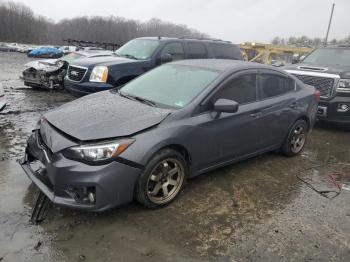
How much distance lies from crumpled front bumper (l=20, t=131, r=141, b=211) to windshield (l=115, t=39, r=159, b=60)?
531 centimetres

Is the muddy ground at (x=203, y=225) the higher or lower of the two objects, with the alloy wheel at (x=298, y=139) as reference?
lower

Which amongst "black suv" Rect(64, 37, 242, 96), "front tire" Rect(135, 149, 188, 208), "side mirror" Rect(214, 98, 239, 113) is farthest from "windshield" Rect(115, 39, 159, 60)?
"front tire" Rect(135, 149, 188, 208)

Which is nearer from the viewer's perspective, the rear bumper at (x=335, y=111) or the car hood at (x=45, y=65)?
the rear bumper at (x=335, y=111)

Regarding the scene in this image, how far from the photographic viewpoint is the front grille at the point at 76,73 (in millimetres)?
7711

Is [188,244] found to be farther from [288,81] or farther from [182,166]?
[288,81]

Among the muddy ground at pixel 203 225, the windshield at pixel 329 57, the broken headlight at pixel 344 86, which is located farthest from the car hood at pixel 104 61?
the windshield at pixel 329 57

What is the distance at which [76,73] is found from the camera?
7.86 metres

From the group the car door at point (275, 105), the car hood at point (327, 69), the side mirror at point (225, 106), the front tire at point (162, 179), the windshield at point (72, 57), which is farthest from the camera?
the windshield at point (72, 57)

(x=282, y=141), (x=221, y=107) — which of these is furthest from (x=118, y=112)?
(x=282, y=141)

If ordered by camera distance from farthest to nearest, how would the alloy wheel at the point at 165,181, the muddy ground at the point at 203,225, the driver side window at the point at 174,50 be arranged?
the driver side window at the point at 174,50
the alloy wheel at the point at 165,181
the muddy ground at the point at 203,225

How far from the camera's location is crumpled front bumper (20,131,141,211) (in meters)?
3.25

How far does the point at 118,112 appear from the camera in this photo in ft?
12.8

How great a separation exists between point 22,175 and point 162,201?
1.91 m

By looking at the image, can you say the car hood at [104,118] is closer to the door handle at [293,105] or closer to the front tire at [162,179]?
the front tire at [162,179]
